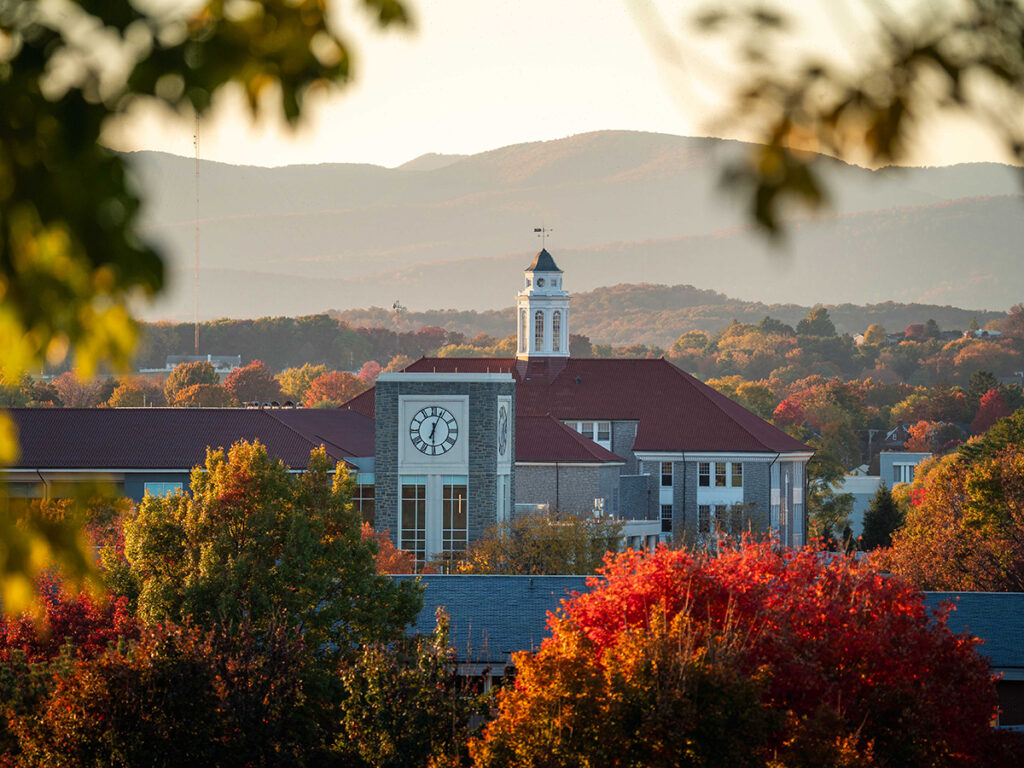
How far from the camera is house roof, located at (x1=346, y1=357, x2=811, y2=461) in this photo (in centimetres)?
8512

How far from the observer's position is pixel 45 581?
3519cm

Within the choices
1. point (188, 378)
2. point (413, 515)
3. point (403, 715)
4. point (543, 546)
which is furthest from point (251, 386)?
point (403, 715)

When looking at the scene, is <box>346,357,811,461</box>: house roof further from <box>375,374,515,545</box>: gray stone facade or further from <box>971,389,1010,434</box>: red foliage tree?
<box>971,389,1010,434</box>: red foliage tree

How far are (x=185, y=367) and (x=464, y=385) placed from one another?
102533mm

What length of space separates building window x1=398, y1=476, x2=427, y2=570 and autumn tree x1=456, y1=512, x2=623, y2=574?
4.33 meters

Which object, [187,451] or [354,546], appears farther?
[187,451]

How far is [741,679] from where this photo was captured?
2417 centimetres

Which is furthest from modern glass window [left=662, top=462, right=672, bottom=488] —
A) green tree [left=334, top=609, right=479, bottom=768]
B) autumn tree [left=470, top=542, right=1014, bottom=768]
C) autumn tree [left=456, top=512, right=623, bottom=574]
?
green tree [left=334, top=609, right=479, bottom=768]

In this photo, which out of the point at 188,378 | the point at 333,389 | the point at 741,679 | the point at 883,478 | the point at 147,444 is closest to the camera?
the point at 741,679

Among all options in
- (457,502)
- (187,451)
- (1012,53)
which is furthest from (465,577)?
(1012,53)

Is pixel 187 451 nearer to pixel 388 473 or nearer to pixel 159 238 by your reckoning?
pixel 388 473

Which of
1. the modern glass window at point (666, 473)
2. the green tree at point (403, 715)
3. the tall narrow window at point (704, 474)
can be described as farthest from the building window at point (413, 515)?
the green tree at point (403, 715)

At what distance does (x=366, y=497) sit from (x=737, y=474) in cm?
2337

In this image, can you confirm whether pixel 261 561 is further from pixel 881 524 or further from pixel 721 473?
pixel 721 473
